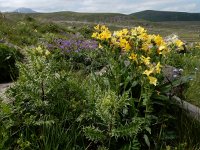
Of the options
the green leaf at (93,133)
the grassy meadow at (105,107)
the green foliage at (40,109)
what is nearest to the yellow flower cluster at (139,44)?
the grassy meadow at (105,107)

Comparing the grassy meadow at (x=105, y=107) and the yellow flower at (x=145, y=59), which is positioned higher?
the yellow flower at (x=145, y=59)

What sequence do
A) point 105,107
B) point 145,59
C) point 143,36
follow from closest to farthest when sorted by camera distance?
point 105,107
point 145,59
point 143,36

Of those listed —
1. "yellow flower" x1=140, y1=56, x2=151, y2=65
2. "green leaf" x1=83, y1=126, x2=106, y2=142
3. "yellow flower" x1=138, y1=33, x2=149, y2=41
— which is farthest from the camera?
"yellow flower" x1=138, y1=33, x2=149, y2=41

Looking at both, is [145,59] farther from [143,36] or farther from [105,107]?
[105,107]

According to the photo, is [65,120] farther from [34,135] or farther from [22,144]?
[22,144]

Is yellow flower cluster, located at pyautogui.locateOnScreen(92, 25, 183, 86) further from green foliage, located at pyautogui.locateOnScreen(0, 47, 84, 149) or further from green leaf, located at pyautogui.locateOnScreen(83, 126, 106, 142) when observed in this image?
green leaf, located at pyautogui.locateOnScreen(83, 126, 106, 142)

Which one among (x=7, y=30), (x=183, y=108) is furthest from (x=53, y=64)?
(x=7, y=30)

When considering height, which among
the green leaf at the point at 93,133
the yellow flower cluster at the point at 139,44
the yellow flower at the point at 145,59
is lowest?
the green leaf at the point at 93,133

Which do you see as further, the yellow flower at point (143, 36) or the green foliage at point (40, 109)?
the yellow flower at point (143, 36)

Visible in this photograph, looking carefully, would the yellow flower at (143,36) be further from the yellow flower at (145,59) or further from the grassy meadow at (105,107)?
the yellow flower at (145,59)

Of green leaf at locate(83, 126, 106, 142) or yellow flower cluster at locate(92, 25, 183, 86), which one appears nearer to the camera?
green leaf at locate(83, 126, 106, 142)

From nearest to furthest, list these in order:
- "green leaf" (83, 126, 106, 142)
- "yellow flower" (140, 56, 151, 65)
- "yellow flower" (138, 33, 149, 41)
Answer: "green leaf" (83, 126, 106, 142)
"yellow flower" (140, 56, 151, 65)
"yellow flower" (138, 33, 149, 41)

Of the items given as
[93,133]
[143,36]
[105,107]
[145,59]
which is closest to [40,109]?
[93,133]

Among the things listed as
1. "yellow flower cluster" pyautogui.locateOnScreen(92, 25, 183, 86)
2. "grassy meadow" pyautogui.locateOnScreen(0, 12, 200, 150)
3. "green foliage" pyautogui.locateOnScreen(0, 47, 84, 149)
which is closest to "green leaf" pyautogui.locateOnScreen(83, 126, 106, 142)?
"grassy meadow" pyautogui.locateOnScreen(0, 12, 200, 150)
